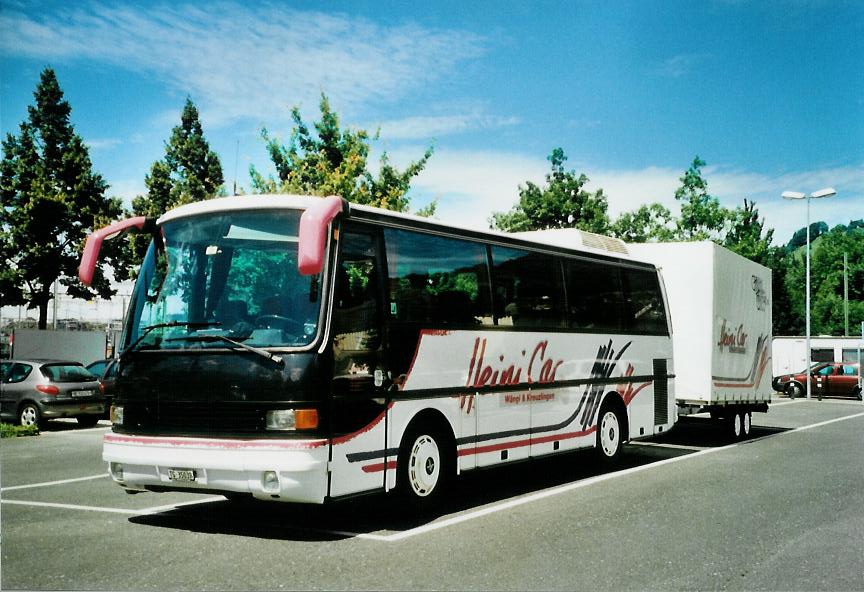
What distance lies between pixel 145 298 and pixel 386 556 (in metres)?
3.39

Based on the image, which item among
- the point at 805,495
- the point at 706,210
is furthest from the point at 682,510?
the point at 706,210

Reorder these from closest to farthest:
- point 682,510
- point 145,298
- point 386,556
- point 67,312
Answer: point 386,556 → point 145,298 → point 682,510 → point 67,312

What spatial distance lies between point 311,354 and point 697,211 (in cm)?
4734

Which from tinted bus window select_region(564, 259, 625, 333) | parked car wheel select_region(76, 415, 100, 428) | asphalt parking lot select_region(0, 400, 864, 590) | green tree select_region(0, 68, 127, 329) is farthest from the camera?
green tree select_region(0, 68, 127, 329)

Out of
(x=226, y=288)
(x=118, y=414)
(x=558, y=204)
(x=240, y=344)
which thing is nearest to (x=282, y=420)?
(x=240, y=344)

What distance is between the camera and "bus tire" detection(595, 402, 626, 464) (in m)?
12.6

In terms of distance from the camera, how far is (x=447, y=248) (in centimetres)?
955

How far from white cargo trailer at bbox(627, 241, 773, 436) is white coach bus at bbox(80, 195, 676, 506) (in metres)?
6.45

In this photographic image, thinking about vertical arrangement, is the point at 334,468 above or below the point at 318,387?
below

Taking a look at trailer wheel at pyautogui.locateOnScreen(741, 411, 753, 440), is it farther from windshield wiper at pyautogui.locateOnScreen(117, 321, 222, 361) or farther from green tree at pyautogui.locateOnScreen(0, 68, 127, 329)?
green tree at pyautogui.locateOnScreen(0, 68, 127, 329)

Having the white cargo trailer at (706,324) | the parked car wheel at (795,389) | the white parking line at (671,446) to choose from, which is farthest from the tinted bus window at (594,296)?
the parked car wheel at (795,389)

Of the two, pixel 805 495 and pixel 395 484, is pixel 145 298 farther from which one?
pixel 805 495

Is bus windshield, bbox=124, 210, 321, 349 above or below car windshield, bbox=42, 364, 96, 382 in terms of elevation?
above

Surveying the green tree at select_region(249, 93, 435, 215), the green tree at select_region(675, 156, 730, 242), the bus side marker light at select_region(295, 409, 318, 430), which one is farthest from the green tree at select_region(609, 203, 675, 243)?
the bus side marker light at select_region(295, 409, 318, 430)
